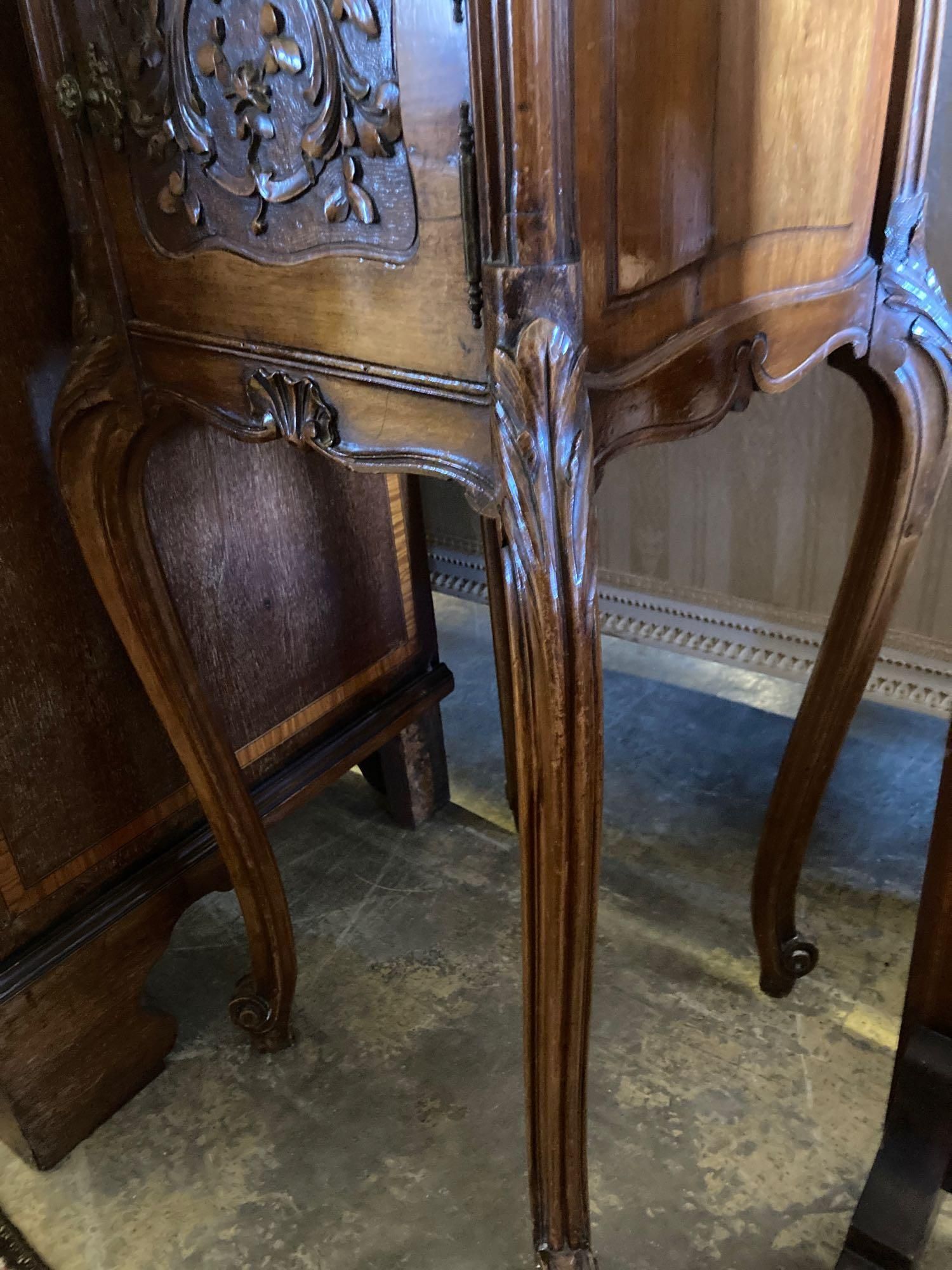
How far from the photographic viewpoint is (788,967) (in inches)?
40.3

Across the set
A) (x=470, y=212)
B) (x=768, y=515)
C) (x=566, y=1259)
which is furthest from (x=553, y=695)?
(x=768, y=515)

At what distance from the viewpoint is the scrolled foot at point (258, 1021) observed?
1.01 meters

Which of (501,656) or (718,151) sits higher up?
(718,151)

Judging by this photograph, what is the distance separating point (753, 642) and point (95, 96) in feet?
3.46

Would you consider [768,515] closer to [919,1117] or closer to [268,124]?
[919,1117]

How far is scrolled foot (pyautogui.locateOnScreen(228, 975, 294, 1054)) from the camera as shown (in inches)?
39.6

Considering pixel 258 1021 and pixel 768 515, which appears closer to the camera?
pixel 258 1021

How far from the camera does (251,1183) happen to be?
905 mm

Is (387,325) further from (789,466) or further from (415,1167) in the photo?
(789,466)

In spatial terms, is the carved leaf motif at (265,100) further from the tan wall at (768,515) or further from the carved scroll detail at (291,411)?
the tan wall at (768,515)

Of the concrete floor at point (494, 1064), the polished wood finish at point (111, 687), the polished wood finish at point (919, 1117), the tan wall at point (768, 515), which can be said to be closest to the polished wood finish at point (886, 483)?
the concrete floor at point (494, 1064)

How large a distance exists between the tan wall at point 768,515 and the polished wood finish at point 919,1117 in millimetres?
625

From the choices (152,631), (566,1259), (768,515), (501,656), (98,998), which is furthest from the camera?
(768,515)

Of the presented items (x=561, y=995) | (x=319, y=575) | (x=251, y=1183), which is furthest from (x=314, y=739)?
(x=561, y=995)
